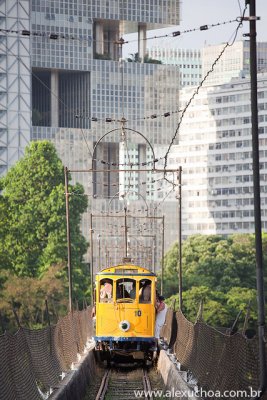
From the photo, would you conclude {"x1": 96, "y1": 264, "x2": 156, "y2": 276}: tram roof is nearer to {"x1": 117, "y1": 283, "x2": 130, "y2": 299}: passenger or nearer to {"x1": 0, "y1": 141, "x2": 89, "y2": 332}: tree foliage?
{"x1": 117, "y1": 283, "x2": 130, "y2": 299}: passenger

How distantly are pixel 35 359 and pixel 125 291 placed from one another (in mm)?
15614

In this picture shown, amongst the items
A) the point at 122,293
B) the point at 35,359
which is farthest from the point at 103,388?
the point at 122,293

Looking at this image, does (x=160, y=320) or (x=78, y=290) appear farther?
(x=78, y=290)

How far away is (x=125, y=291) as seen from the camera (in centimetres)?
4709

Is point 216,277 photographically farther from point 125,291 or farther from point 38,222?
point 125,291

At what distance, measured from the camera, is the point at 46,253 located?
373 feet

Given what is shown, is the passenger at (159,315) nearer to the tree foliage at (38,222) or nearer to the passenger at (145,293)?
the passenger at (145,293)

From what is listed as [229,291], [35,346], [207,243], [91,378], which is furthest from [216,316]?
[35,346]

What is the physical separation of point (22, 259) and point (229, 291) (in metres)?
32.5

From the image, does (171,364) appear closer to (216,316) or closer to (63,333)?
(63,333)

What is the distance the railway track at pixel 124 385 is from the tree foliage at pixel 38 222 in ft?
211

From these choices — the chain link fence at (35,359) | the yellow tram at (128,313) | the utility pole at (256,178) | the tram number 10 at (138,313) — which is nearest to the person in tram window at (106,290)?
the yellow tram at (128,313)

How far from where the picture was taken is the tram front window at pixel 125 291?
154 feet

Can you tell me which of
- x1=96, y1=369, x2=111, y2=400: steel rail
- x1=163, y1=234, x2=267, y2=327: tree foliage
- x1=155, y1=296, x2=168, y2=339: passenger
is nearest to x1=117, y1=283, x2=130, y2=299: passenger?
x1=155, y1=296, x2=168, y2=339: passenger
